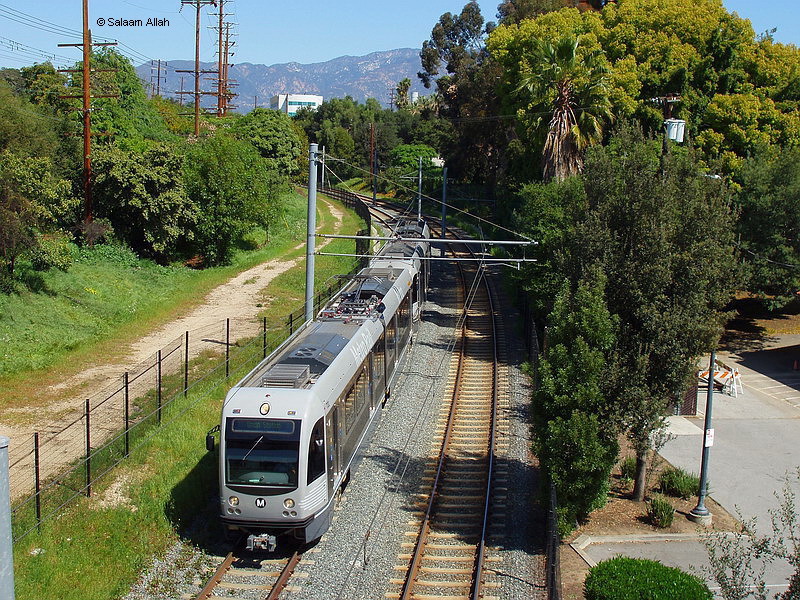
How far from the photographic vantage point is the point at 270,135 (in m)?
59.7

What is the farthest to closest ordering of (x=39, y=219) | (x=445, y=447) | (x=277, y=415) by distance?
(x=39, y=219) < (x=445, y=447) < (x=277, y=415)

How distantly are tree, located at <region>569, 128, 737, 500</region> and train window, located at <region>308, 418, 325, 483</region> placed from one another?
5362 millimetres

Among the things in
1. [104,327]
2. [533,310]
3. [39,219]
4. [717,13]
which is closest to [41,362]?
[104,327]

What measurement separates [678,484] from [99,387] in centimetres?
1414

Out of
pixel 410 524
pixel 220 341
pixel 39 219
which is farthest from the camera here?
pixel 39 219

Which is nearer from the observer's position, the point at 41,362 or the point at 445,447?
the point at 445,447

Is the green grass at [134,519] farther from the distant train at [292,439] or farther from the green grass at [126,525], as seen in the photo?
the distant train at [292,439]

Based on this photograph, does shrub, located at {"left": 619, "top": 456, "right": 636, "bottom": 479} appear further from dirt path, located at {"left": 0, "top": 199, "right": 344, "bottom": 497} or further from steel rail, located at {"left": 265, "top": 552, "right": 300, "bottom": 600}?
dirt path, located at {"left": 0, "top": 199, "right": 344, "bottom": 497}

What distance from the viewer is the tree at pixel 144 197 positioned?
33125 mm

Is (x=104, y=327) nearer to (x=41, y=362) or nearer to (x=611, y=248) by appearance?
(x=41, y=362)

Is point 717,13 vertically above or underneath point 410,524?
above

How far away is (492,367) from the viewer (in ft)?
83.8

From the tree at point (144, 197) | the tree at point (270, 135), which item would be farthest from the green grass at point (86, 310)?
the tree at point (270, 135)

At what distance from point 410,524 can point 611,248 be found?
21.6 ft
